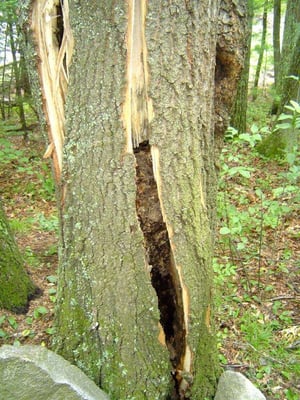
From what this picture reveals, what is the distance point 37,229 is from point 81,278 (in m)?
2.94

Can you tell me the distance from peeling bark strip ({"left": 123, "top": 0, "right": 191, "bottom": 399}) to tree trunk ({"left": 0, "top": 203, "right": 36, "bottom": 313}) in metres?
1.43

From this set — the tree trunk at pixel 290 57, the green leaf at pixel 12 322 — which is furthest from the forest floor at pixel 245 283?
the tree trunk at pixel 290 57

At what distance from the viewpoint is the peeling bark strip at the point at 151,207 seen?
187 cm

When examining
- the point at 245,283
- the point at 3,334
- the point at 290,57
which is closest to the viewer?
the point at 3,334

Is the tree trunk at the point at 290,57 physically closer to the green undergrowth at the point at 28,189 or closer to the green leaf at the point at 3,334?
the green undergrowth at the point at 28,189

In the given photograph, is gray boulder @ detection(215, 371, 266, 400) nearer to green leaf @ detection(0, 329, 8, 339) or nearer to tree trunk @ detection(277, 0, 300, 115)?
green leaf @ detection(0, 329, 8, 339)

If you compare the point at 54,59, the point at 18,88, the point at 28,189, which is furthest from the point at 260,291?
the point at 18,88

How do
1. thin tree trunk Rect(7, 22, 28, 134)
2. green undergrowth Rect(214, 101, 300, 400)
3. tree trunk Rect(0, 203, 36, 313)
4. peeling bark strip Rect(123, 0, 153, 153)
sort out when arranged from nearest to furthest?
peeling bark strip Rect(123, 0, 153, 153)
green undergrowth Rect(214, 101, 300, 400)
tree trunk Rect(0, 203, 36, 313)
thin tree trunk Rect(7, 22, 28, 134)

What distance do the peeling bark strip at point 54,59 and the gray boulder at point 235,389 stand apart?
1.56 metres

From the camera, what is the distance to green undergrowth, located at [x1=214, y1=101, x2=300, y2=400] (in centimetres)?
279

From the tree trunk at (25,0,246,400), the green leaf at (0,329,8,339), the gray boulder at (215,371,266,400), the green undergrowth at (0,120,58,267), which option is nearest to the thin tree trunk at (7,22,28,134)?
the green undergrowth at (0,120,58,267)

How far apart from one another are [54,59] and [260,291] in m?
2.75

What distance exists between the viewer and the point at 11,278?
3152 millimetres

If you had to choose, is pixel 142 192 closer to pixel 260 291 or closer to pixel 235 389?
pixel 235 389
